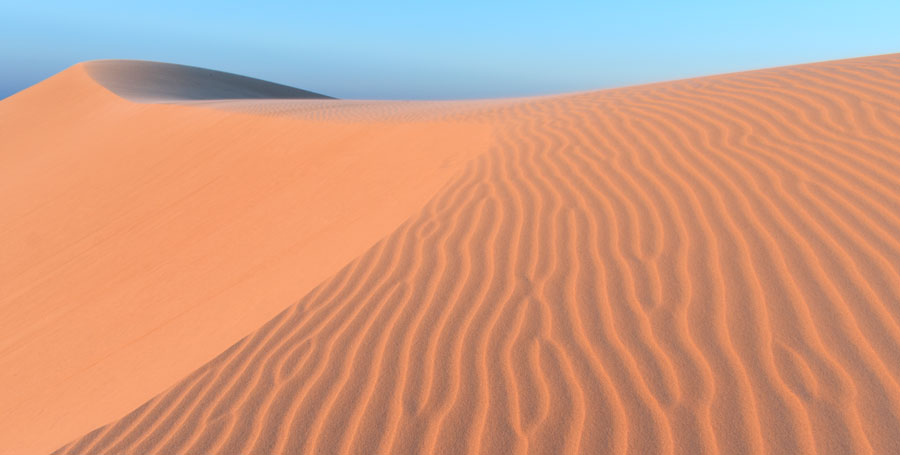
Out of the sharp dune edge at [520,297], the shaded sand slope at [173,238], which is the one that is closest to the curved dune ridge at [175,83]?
the shaded sand slope at [173,238]

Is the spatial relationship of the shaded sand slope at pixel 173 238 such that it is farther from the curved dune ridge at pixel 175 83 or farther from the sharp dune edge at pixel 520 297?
the curved dune ridge at pixel 175 83

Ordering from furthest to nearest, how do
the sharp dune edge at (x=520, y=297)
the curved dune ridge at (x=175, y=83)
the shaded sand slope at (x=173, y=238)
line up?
1. the curved dune ridge at (x=175, y=83)
2. the shaded sand slope at (x=173, y=238)
3. the sharp dune edge at (x=520, y=297)

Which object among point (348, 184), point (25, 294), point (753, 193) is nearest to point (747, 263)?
point (753, 193)

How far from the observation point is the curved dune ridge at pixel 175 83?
19641 mm

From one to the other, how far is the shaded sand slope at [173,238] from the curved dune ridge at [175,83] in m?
9.36

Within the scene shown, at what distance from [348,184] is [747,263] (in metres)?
4.19

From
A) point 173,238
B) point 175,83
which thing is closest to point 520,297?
point 173,238

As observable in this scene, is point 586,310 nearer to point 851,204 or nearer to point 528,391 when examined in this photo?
point 528,391

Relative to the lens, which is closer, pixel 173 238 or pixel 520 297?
pixel 520 297

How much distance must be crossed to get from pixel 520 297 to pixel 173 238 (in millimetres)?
4656


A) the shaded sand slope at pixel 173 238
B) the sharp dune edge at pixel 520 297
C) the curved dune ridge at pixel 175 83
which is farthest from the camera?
the curved dune ridge at pixel 175 83

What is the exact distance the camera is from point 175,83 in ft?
75.0

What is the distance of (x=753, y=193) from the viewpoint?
12.0 ft

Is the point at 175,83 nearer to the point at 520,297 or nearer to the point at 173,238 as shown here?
the point at 173,238
